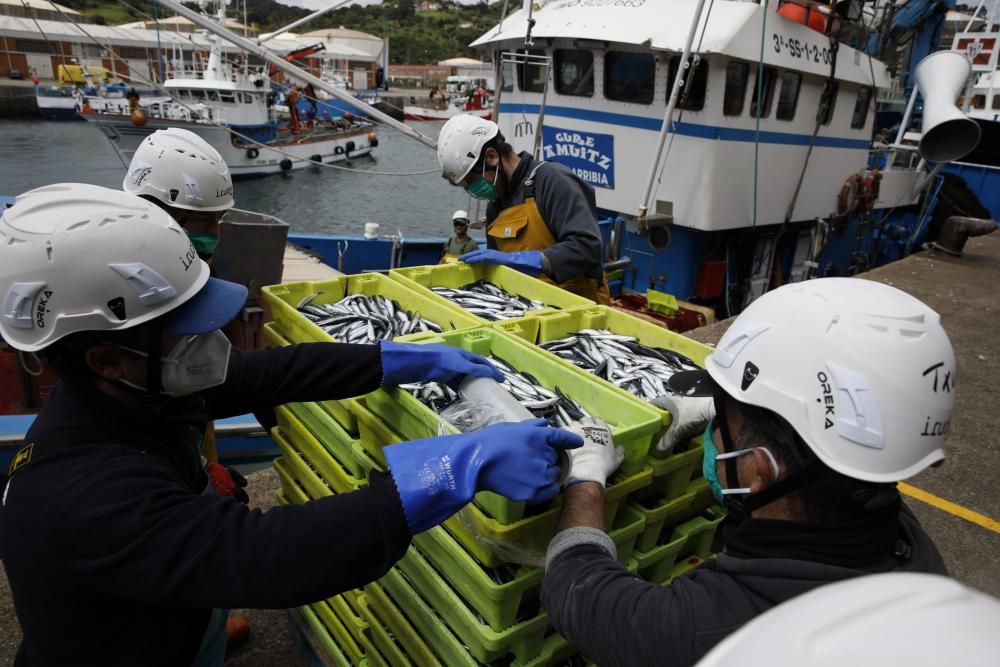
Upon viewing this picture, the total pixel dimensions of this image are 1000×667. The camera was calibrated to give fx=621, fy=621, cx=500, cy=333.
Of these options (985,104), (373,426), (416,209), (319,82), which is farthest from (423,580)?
(416,209)

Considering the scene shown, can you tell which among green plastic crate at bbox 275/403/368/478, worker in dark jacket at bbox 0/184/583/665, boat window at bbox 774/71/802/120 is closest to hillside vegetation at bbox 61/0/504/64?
boat window at bbox 774/71/802/120

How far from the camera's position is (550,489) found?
1.69m

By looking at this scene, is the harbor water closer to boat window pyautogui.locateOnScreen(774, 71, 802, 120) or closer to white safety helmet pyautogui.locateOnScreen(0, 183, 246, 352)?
boat window pyautogui.locateOnScreen(774, 71, 802, 120)

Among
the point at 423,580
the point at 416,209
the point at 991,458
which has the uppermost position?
the point at 423,580

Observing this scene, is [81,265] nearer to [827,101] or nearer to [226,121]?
[827,101]

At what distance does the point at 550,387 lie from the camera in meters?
2.40

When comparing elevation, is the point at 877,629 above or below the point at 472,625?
above

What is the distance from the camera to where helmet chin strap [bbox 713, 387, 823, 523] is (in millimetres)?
1438

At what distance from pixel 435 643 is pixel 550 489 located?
789mm

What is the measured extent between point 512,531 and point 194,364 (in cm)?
106

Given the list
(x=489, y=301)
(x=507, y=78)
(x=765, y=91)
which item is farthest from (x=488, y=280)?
(x=507, y=78)

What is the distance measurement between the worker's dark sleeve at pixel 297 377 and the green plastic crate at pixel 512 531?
0.67 meters

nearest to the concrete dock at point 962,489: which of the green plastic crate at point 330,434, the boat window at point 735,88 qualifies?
the green plastic crate at point 330,434

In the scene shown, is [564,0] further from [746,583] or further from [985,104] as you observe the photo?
A: [985,104]
